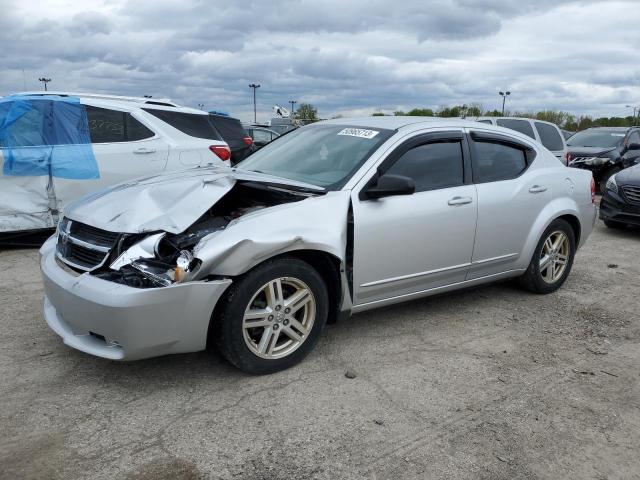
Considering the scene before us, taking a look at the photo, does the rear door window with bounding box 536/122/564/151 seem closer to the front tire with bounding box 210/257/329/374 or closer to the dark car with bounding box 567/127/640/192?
the dark car with bounding box 567/127/640/192

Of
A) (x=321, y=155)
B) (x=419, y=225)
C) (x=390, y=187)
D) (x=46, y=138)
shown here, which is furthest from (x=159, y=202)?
(x=46, y=138)

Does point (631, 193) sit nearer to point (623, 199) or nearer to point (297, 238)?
point (623, 199)

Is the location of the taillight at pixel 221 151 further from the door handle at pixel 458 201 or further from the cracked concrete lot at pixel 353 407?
the door handle at pixel 458 201

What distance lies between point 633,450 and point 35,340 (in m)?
3.81

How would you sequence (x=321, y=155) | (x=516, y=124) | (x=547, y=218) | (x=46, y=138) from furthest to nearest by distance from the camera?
(x=516, y=124) → (x=46, y=138) → (x=547, y=218) → (x=321, y=155)

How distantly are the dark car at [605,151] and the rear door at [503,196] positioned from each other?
7.91 m

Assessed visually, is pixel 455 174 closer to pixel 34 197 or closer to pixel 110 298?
pixel 110 298

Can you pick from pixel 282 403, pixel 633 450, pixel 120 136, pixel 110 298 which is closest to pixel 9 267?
pixel 120 136

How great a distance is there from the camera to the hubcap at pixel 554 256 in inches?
212

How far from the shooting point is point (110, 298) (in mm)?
3059

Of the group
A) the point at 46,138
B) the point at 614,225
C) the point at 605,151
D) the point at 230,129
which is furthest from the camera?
the point at 605,151

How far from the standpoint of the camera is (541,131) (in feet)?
39.8

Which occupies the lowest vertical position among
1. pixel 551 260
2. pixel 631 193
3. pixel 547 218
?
pixel 551 260

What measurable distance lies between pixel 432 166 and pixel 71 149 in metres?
4.26
